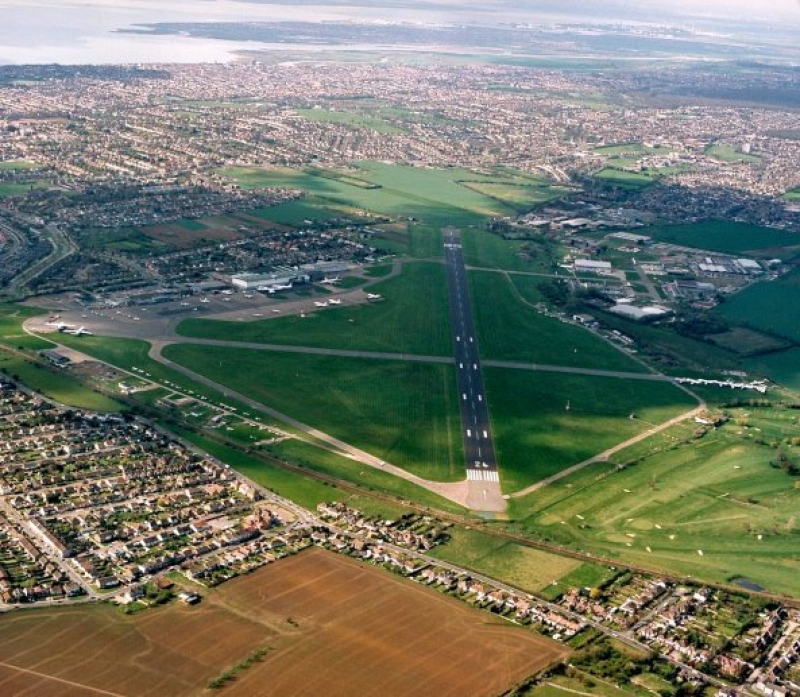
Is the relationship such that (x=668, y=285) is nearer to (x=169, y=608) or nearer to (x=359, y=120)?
(x=169, y=608)

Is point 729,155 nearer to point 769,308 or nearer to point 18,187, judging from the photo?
point 769,308

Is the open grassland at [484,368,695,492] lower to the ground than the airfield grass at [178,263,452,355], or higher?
lower

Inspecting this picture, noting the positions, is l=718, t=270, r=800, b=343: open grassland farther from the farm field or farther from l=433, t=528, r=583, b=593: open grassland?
the farm field

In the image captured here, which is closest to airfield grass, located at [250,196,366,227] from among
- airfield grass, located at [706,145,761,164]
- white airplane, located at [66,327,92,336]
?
white airplane, located at [66,327,92,336]

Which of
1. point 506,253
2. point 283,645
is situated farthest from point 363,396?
point 506,253

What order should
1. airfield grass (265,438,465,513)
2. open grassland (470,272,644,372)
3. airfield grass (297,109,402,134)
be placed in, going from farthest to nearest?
airfield grass (297,109,402,134) < open grassland (470,272,644,372) < airfield grass (265,438,465,513)

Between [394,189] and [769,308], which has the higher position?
[394,189]
